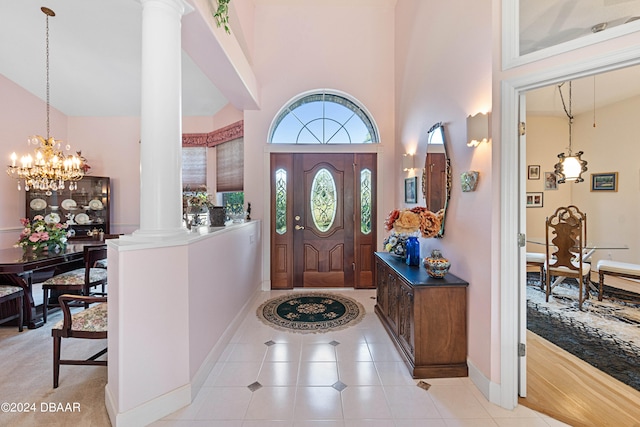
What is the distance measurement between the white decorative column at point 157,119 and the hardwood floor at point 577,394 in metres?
2.92

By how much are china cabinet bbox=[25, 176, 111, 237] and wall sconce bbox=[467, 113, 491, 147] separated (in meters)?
6.17

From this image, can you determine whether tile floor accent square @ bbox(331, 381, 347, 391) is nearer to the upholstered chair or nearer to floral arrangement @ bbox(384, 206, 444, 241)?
floral arrangement @ bbox(384, 206, 444, 241)

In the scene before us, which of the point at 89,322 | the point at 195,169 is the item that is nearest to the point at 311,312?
the point at 89,322

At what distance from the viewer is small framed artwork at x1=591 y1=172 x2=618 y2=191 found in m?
4.97

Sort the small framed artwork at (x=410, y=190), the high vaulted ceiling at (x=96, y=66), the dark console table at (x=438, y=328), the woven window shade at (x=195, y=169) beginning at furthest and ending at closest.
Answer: the woven window shade at (x=195, y=169)
the high vaulted ceiling at (x=96, y=66)
the small framed artwork at (x=410, y=190)
the dark console table at (x=438, y=328)

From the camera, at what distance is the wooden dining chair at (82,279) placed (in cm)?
308

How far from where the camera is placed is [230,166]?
4.95 metres

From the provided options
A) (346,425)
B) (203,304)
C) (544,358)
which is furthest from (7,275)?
(544,358)

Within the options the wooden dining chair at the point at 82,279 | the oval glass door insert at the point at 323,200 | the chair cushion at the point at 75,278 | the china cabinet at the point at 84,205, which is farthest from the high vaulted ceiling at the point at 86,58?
the chair cushion at the point at 75,278

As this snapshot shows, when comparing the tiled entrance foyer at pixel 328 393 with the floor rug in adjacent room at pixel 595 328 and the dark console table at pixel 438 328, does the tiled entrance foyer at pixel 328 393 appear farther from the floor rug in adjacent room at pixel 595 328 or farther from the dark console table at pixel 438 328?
the floor rug in adjacent room at pixel 595 328

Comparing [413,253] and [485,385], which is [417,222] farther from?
[485,385]

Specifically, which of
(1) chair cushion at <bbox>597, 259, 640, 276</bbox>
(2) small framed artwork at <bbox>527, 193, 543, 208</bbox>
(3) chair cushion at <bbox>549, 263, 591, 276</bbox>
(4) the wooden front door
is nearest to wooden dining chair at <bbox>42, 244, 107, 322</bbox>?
(4) the wooden front door

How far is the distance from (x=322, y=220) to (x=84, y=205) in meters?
4.62

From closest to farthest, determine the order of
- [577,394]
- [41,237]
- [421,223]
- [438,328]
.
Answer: [577,394], [438,328], [421,223], [41,237]
